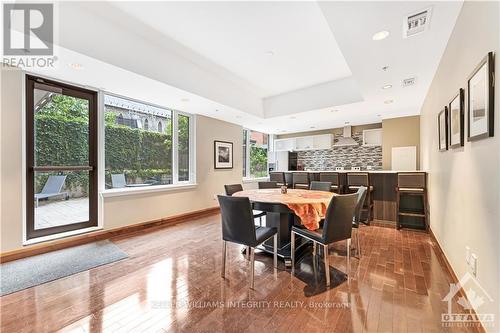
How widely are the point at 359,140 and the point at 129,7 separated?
6440 millimetres

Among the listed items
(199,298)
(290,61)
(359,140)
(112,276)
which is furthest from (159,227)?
(359,140)

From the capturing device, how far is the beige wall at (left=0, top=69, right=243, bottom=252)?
2727mm

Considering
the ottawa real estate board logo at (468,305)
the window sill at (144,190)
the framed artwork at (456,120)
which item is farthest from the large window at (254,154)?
the ottawa real estate board logo at (468,305)

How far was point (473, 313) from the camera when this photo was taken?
166 centimetres

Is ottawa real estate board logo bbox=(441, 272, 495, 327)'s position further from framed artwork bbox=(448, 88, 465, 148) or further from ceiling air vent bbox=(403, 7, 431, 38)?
ceiling air vent bbox=(403, 7, 431, 38)

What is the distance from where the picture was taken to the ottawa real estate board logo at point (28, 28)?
6.98 ft

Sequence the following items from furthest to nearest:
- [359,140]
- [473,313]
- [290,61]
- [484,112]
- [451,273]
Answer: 1. [359,140]
2. [290,61]
3. [451,273]
4. [473,313]
5. [484,112]

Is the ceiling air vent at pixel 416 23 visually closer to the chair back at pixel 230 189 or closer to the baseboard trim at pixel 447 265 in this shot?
the baseboard trim at pixel 447 265

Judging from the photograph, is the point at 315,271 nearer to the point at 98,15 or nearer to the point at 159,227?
the point at 159,227

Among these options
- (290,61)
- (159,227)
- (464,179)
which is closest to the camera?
(464,179)

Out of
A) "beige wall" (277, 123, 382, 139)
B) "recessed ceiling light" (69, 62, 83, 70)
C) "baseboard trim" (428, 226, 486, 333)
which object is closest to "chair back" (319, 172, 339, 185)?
"baseboard trim" (428, 226, 486, 333)

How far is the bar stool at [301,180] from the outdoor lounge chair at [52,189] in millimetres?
4571

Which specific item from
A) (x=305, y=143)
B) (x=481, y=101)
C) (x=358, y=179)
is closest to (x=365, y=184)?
(x=358, y=179)

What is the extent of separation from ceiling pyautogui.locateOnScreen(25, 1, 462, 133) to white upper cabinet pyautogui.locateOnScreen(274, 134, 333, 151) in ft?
7.65
